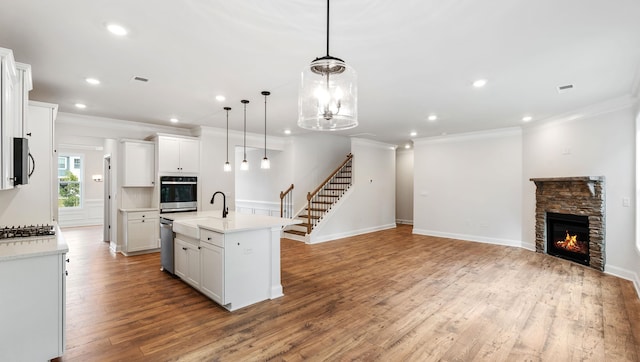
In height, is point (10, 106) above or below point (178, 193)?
above

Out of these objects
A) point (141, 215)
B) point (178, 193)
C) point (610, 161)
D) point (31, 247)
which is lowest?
point (141, 215)

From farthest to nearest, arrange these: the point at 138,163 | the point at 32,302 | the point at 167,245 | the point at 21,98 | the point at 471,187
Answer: the point at 471,187 < the point at 138,163 < the point at 167,245 < the point at 21,98 < the point at 32,302

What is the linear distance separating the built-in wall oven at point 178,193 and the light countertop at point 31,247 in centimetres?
337

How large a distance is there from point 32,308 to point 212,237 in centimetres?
157

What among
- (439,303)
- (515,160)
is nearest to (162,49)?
(439,303)

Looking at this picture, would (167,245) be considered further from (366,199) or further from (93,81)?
(366,199)

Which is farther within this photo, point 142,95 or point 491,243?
point 491,243

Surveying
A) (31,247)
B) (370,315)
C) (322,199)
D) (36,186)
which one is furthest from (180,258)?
(322,199)

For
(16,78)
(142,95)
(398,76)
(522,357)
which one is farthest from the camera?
(142,95)

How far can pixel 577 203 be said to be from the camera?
17.2 feet

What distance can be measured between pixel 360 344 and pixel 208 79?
330 centimetres

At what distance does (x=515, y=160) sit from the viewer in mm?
6684

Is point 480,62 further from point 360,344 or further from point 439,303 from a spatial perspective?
point 360,344

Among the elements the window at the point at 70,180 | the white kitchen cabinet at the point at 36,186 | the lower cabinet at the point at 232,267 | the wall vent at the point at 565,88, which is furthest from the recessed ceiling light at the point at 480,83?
the window at the point at 70,180
